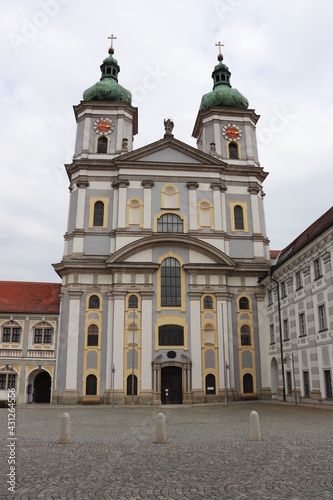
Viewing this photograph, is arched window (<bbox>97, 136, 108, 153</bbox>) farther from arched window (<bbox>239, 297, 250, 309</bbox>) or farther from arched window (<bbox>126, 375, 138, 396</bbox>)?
arched window (<bbox>126, 375, 138, 396</bbox>)

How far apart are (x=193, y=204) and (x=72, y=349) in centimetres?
1532

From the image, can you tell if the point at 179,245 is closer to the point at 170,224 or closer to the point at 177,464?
the point at 170,224

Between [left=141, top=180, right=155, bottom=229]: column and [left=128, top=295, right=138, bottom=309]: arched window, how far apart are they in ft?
19.6

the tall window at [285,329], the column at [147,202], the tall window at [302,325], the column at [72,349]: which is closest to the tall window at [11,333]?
the column at [72,349]

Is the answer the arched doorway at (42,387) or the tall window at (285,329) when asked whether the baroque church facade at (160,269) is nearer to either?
the tall window at (285,329)

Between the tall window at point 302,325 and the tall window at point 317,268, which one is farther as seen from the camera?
the tall window at point 302,325

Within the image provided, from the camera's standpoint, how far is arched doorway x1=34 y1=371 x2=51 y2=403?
39562 millimetres

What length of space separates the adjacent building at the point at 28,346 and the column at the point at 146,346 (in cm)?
802

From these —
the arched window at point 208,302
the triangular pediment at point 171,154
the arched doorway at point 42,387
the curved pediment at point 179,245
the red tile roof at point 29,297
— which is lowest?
the arched doorway at point 42,387

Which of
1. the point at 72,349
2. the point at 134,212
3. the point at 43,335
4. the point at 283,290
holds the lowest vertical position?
the point at 72,349

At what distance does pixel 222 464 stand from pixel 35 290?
34034 millimetres

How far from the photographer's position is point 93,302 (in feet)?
119

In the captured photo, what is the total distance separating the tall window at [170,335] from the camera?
116ft

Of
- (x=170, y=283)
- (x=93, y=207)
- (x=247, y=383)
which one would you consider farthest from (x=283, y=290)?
(x=93, y=207)
